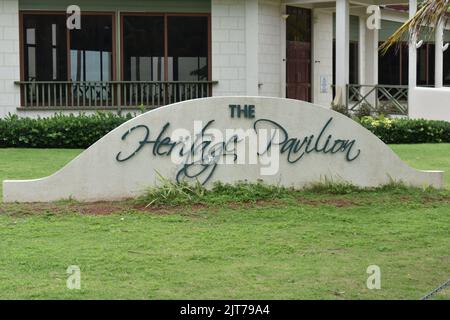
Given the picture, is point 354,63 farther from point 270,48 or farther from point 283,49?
point 270,48

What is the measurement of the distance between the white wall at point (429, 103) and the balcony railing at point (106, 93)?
5373 millimetres

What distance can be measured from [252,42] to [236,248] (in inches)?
539

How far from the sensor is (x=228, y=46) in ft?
69.3

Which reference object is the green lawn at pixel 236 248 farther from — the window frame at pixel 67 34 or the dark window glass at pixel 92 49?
the dark window glass at pixel 92 49

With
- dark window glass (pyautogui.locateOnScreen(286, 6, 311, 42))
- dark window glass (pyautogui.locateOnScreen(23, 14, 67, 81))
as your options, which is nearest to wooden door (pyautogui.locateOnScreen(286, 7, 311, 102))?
dark window glass (pyautogui.locateOnScreen(286, 6, 311, 42))

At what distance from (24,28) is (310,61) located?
8626 millimetres

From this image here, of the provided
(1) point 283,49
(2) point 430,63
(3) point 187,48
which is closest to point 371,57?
(1) point 283,49

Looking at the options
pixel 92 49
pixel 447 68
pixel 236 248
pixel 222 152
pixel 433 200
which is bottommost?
pixel 236 248

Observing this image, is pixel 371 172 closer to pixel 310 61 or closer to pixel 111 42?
pixel 111 42

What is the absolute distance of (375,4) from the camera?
2453 cm

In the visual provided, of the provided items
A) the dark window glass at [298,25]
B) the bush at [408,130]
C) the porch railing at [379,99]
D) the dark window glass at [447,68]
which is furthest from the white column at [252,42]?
the dark window glass at [447,68]

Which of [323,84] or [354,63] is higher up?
[354,63]

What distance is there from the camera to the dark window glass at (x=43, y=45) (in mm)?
20344

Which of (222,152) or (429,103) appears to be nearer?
(222,152)
